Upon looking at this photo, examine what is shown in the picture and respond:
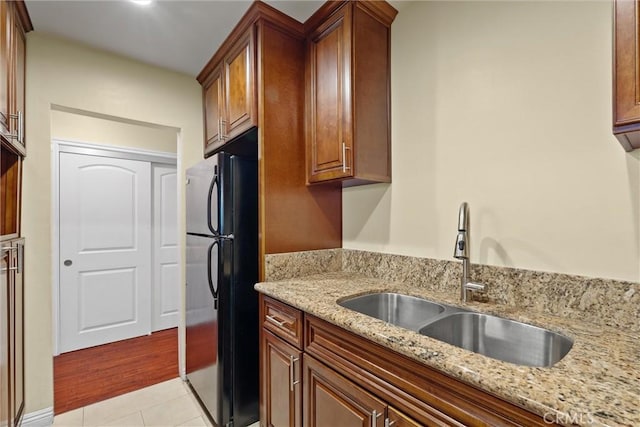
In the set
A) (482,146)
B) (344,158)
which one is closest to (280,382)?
(344,158)

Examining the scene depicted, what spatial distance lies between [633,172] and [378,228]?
3.74ft

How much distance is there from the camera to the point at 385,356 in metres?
0.97

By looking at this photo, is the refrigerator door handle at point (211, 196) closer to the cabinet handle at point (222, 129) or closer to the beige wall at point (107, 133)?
the cabinet handle at point (222, 129)

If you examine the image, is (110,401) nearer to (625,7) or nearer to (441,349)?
(441,349)

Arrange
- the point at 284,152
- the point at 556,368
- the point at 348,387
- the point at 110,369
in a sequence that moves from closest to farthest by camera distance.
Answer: the point at 556,368 → the point at 348,387 → the point at 284,152 → the point at 110,369

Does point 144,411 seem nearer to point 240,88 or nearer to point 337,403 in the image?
point 337,403

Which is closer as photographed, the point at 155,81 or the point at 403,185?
the point at 403,185

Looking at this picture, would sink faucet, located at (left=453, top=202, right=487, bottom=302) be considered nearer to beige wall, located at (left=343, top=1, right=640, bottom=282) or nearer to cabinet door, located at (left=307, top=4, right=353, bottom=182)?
beige wall, located at (left=343, top=1, right=640, bottom=282)

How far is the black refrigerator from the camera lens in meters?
1.79

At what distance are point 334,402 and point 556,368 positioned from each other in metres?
0.75

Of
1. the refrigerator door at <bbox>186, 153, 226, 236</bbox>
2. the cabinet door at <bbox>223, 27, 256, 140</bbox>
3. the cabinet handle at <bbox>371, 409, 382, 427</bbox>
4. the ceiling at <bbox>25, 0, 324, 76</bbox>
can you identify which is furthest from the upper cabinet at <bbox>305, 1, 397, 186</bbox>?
the cabinet handle at <bbox>371, 409, 382, 427</bbox>

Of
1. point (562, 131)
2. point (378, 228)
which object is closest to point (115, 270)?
point (378, 228)

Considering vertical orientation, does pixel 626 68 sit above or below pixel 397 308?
above

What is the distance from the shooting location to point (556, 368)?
74 centimetres
